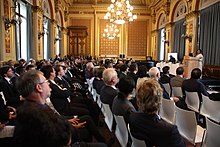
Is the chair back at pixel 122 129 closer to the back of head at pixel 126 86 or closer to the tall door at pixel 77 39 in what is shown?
the back of head at pixel 126 86

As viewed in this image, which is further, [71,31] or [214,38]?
[71,31]

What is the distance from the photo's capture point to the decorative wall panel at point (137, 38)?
18203mm

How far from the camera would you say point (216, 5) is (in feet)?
30.0

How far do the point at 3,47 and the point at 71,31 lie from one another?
1027 cm

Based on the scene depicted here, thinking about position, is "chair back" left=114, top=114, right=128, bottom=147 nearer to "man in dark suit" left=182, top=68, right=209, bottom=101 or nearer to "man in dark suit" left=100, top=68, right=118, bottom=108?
"man in dark suit" left=100, top=68, right=118, bottom=108

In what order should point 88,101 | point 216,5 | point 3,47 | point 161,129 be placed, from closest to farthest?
point 161,129 → point 88,101 → point 3,47 → point 216,5

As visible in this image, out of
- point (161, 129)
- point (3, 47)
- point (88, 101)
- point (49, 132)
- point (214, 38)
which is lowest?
point (88, 101)

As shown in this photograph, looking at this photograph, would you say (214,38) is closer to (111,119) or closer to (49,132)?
(111,119)

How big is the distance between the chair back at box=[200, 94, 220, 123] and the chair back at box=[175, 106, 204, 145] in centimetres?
73

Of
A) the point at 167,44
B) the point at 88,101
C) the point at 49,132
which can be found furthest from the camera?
the point at 167,44

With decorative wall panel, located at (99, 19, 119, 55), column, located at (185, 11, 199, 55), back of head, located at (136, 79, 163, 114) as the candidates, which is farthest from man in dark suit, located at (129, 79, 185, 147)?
decorative wall panel, located at (99, 19, 119, 55)

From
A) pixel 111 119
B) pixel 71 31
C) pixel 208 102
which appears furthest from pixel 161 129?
pixel 71 31

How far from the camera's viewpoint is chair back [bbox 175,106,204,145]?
2.40 m

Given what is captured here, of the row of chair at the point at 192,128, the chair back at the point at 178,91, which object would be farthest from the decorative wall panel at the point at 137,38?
the row of chair at the point at 192,128
